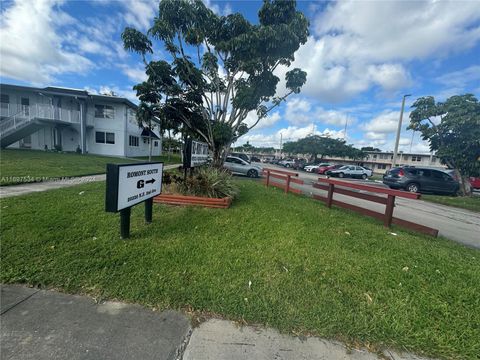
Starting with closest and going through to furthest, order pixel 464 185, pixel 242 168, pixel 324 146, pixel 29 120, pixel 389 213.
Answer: pixel 389 213, pixel 464 185, pixel 242 168, pixel 29 120, pixel 324 146

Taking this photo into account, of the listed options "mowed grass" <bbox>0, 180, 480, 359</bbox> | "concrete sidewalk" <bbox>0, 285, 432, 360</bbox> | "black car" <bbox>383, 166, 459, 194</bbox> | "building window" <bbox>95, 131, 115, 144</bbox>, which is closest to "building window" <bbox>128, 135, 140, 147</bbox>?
"building window" <bbox>95, 131, 115, 144</bbox>

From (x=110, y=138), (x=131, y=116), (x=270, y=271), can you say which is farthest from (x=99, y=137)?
(x=270, y=271)

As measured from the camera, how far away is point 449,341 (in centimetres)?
205

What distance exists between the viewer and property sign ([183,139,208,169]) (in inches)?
242

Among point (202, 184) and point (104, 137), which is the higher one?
point (104, 137)

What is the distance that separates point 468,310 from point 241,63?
10.1 meters

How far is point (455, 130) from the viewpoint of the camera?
41.2ft

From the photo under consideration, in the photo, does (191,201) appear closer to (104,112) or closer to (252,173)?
(252,173)

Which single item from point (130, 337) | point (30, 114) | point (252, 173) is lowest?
point (130, 337)

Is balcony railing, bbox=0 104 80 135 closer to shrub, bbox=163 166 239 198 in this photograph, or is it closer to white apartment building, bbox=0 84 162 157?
white apartment building, bbox=0 84 162 157

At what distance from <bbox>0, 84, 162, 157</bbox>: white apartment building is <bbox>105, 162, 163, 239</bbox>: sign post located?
1607 cm

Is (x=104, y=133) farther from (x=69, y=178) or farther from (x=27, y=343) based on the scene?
(x=27, y=343)

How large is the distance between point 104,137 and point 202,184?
2177cm

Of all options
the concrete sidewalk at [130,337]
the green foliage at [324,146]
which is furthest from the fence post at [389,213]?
the green foliage at [324,146]
